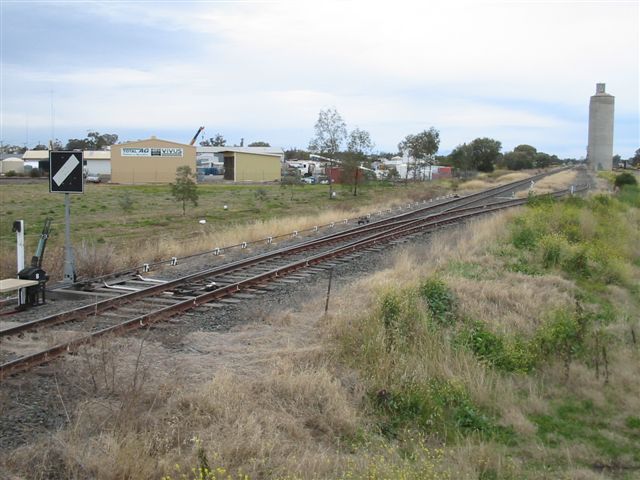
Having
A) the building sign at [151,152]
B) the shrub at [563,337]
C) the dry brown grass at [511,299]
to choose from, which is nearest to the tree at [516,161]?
the building sign at [151,152]

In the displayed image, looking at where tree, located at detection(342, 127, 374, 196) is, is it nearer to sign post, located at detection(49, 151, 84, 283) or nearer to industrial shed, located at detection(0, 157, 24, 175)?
sign post, located at detection(49, 151, 84, 283)

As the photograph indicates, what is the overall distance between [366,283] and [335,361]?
4.32m

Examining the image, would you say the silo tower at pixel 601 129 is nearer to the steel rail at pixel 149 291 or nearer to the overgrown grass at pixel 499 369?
the steel rail at pixel 149 291

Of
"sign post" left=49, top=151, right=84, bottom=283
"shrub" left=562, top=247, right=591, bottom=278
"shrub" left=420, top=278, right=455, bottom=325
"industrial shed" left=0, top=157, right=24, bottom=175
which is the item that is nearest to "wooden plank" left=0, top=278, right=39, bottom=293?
"sign post" left=49, top=151, right=84, bottom=283

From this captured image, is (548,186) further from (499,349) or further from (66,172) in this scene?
(66,172)

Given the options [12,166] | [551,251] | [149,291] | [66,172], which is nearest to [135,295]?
[149,291]

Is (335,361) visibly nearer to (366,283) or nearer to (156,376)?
(156,376)

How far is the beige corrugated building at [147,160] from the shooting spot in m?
71.3

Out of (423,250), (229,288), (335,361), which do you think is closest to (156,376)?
(335,361)

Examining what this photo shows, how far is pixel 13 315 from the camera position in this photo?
31.8 feet

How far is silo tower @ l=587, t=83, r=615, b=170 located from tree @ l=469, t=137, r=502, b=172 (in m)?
31.1

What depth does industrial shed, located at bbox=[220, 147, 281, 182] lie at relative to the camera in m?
78.1

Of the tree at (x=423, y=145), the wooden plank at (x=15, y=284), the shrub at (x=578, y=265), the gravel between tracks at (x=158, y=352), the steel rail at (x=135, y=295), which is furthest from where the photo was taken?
the tree at (x=423, y=145)

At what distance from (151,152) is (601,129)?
3341 inches
